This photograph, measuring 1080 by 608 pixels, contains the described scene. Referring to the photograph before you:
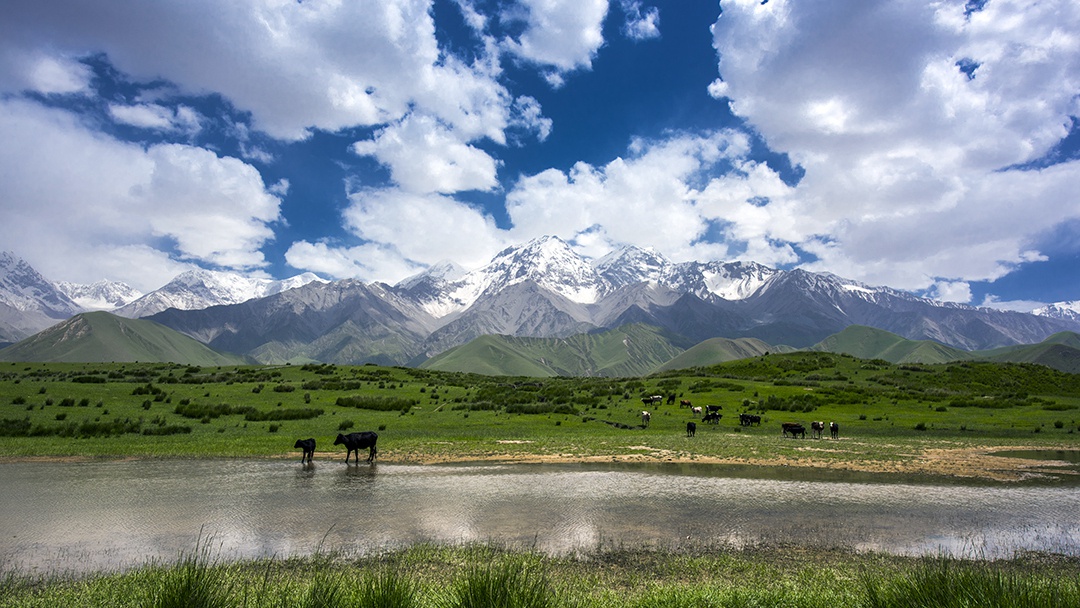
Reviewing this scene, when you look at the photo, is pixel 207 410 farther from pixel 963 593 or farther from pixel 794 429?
pixel 963 593

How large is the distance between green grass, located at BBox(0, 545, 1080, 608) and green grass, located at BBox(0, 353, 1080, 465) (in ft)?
60.9

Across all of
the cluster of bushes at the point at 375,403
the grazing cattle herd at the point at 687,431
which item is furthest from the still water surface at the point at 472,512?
the cluster of bushes at the point at 375,403

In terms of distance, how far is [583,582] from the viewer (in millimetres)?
12211

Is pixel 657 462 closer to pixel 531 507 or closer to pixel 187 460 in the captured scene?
pixel 531 507

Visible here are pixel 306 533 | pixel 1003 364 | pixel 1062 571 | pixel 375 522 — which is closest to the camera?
pixel 1062 571

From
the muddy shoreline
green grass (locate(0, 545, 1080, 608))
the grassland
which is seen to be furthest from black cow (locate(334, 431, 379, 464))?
green grass (locate(0, 545, 1080, 608))

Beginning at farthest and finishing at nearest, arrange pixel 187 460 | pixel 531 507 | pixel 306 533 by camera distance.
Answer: pixel 187 460 → pixel 531 507 → pixel 306 533

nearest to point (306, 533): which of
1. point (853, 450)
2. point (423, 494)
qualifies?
point (423, 494)

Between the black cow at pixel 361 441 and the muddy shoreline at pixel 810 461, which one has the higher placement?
the black cow at pixel 361 441

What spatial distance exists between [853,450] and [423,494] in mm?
29833

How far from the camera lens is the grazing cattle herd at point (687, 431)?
30891 mm

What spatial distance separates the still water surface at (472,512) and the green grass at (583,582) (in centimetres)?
133

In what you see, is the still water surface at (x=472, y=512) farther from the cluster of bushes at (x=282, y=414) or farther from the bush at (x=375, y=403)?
the bush at (x=375, y=403)

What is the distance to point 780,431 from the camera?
51.0m
